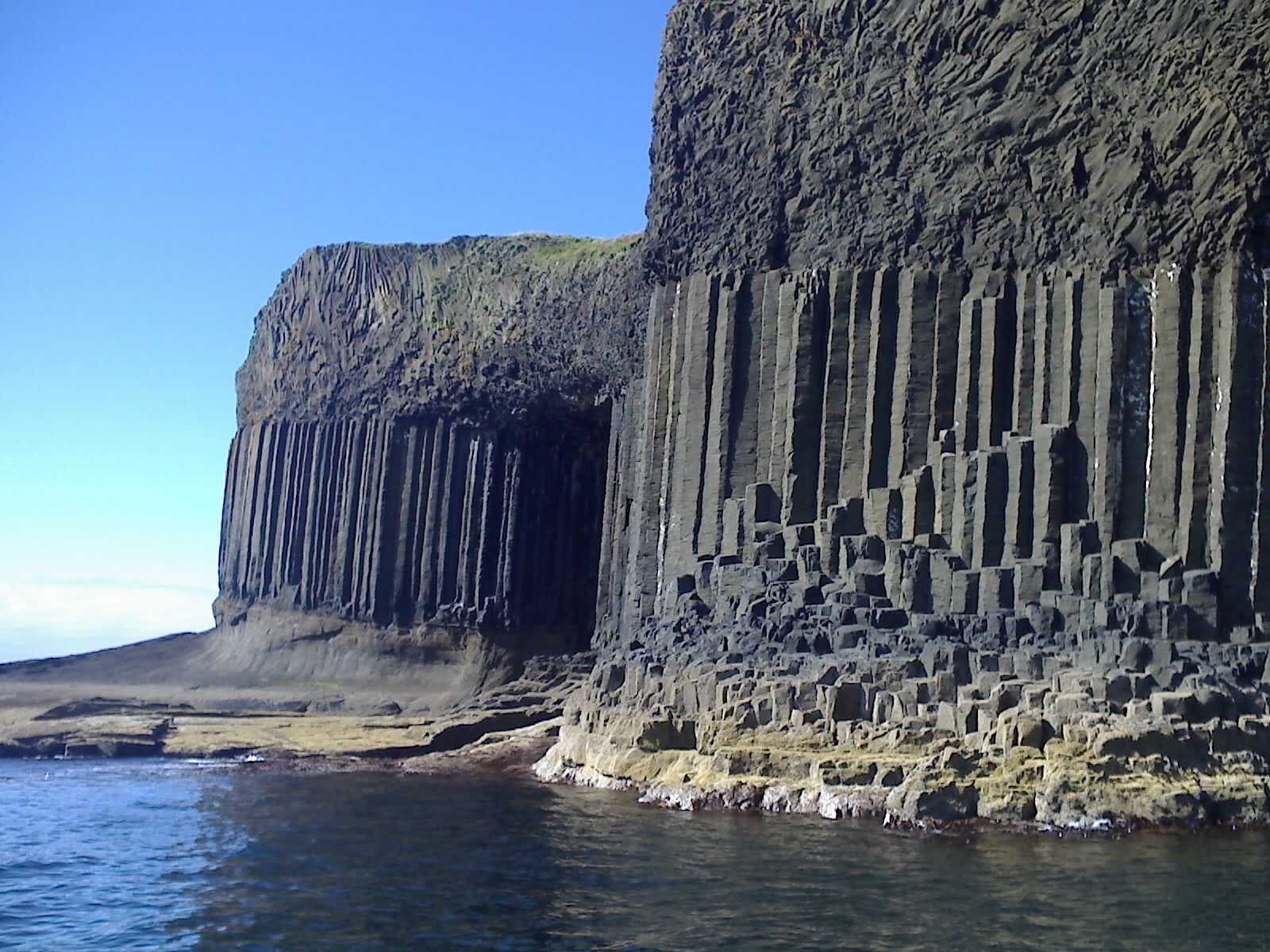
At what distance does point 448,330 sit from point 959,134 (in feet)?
84.1

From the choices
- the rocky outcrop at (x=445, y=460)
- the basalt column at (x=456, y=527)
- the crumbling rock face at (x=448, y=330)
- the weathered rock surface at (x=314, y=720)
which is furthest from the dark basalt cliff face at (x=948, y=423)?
the basalt column at (x=456, y=527)

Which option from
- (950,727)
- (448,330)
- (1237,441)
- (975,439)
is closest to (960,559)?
(975,439)

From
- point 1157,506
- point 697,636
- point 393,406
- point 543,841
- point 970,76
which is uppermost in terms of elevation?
point 970,76

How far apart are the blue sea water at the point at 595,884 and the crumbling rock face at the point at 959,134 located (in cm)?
1280

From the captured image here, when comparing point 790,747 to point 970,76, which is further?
point 970,76

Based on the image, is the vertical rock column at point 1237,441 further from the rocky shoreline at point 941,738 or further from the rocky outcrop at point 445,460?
the rocky outcrop at point 445,460

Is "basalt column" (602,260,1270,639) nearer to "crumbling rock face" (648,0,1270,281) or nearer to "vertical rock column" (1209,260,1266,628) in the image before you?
"vertical rock column" (1209,260,1266,628)

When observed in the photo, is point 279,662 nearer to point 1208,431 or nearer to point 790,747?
point 790,747

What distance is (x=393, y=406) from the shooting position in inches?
2239

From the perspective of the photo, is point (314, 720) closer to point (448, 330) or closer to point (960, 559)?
point (448, 330)

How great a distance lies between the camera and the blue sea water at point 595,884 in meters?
19.1

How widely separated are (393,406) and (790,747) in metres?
29.8

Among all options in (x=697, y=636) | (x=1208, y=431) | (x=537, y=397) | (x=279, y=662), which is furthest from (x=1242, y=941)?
(x=279, y=662)

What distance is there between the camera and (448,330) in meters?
56.4
